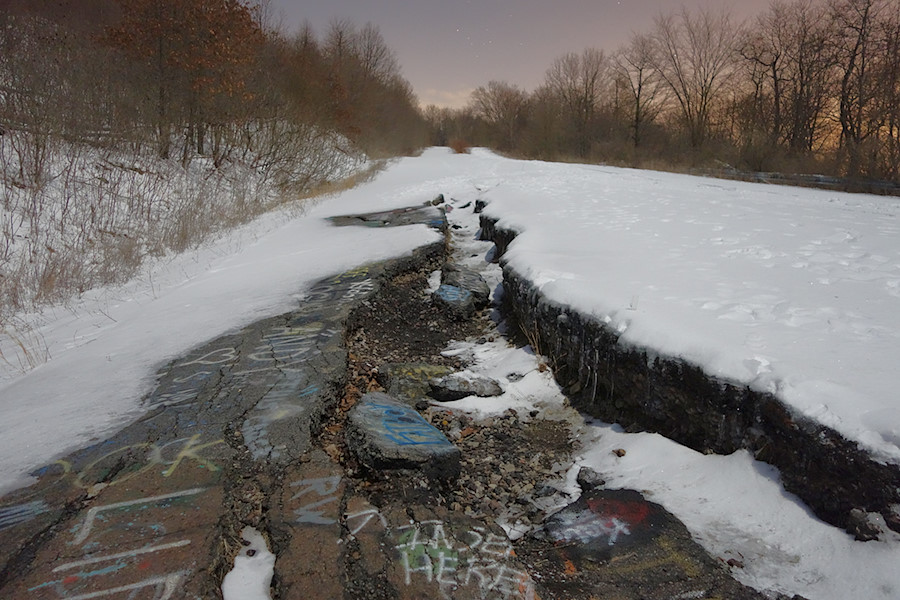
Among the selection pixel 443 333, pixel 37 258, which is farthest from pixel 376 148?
pixel 443 333

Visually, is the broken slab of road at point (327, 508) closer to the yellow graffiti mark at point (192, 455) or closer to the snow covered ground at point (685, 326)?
the yellow graffiti mark at point (192, 455)

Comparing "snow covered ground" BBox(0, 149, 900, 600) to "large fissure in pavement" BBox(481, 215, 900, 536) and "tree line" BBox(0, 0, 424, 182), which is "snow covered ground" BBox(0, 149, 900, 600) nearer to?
"large fissure in pavement" BBox(481, 215, 900, 536)

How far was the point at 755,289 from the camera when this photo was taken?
3.45m

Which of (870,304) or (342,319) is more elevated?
(870,304)

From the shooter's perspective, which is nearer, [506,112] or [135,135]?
[135,135]

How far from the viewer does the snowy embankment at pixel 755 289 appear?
218 cm

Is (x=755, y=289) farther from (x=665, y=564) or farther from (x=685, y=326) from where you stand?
(x=665, y=564)

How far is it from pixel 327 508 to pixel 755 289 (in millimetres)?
3172

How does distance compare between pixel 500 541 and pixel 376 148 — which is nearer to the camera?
pixel 500 541

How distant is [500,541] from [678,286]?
2461mm

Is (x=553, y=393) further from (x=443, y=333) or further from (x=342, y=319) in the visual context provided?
(x=342, y=319)

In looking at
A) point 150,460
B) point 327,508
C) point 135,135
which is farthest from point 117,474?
point 135,135

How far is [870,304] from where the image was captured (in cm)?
305

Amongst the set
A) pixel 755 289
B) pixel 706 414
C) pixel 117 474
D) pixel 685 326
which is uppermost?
pixel 755 289
